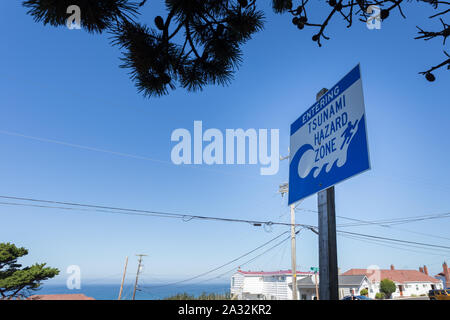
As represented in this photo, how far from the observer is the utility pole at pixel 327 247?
1.62m

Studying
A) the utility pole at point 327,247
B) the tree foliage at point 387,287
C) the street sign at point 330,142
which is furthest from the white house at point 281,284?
the street sign at point 330,142

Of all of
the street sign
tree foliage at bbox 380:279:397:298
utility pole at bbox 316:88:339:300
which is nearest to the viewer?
the street sign

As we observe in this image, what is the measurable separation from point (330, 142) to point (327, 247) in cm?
68

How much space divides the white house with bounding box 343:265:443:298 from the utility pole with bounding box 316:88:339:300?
43.0 meters

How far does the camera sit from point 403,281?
135 ft

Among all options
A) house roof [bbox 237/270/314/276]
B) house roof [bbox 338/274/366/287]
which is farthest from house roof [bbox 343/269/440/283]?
house roof [bbox 237/270/314/276]

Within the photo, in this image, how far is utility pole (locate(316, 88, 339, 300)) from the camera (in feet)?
5.32

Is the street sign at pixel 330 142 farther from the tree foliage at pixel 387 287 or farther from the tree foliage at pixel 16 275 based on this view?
the tree foliage at pixel 387 287

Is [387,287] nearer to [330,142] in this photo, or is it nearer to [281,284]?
[281,284]

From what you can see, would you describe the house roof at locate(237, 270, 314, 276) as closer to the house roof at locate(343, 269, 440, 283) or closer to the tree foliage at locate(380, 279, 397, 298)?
the tree foliage at locate(380, 279, 397, 298)

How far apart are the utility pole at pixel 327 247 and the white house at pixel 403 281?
4296cm

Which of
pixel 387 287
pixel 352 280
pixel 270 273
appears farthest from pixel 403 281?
pixel 270 273
